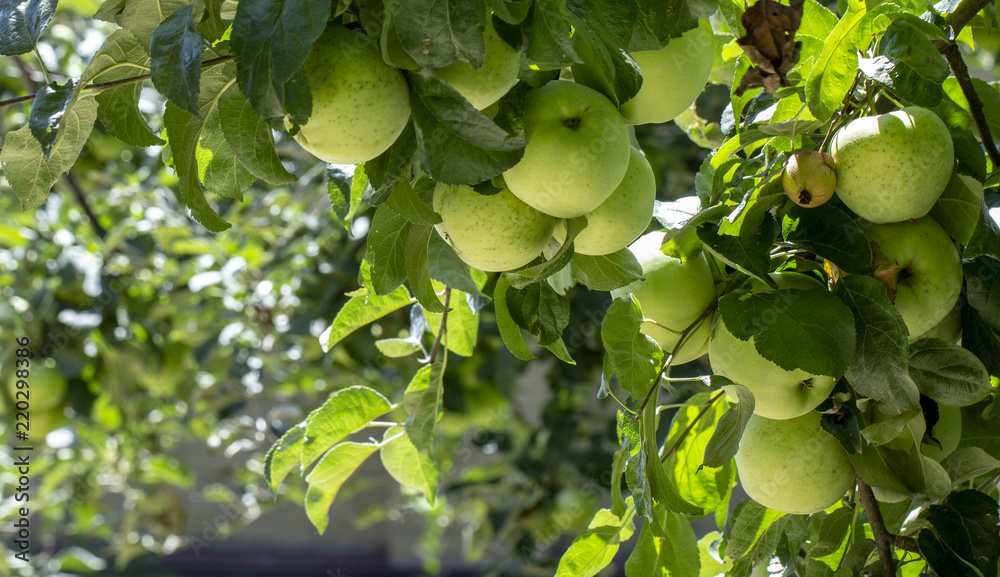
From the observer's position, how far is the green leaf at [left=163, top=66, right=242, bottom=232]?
1.59 ft

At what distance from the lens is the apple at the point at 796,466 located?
1.95 ft

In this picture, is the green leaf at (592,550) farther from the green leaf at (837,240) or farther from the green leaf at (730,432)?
the green leaf at (837,240)

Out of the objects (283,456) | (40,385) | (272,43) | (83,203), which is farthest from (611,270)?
(40,385)

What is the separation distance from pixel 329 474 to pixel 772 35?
1.76 ft

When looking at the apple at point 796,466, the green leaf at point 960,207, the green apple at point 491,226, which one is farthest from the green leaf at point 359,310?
the green leaf at point 960,207

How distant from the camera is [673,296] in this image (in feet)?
1.90

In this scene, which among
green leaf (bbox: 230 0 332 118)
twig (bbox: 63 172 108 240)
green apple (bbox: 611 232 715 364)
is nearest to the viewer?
green leaf (bbox: 230 0 332 118)

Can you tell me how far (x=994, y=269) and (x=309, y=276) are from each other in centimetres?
153

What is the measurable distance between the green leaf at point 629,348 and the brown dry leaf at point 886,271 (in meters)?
0.16

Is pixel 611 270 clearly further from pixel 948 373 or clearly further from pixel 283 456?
pixel 283 456

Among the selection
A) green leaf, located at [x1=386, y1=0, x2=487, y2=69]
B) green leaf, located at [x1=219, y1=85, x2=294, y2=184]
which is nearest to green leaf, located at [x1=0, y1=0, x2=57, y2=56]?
green leaf, located at [x1=219, y1=85, x2=294, y2=184]

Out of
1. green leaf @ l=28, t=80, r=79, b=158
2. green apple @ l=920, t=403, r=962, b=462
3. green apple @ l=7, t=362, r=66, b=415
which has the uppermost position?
green leaf @ l=28, t=80, r=79, b=158

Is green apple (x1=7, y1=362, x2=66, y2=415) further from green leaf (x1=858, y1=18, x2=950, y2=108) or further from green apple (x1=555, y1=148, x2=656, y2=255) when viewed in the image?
green leaf (x1=858, y1=18, x2=950, y2=108)

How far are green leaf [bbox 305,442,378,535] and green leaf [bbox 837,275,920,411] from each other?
439 mm
